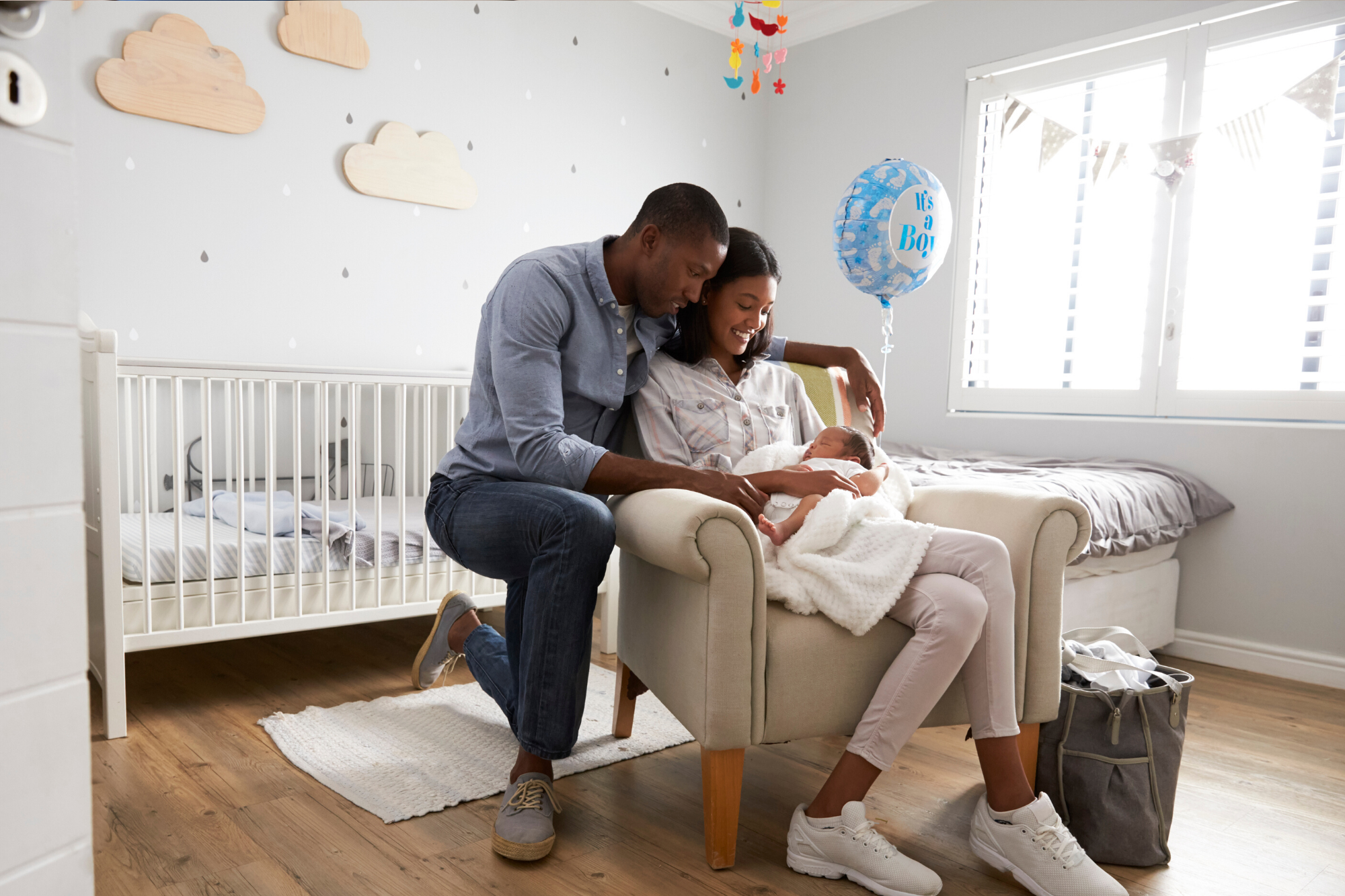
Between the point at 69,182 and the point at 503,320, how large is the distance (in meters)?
0.84

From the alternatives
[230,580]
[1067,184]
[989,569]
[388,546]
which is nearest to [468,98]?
[388,546]

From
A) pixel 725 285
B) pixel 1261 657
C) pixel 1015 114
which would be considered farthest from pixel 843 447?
pixel 1015 114

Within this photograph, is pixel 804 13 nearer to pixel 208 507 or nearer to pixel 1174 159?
pixel 1174 159

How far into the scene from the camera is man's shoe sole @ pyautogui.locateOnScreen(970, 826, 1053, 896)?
4.09ft

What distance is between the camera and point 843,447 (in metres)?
1.60

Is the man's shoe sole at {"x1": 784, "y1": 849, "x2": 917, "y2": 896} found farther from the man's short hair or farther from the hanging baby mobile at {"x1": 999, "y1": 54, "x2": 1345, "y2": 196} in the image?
the hanging baby mobile at {"x1": 999, "y1": 54, "x2": 1345, "y2": 196}

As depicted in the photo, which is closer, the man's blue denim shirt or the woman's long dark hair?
the man's blue denim shirt

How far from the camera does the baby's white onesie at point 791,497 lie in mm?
1480

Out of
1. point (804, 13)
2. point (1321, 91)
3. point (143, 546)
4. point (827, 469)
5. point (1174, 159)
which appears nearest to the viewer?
point (827, 469)

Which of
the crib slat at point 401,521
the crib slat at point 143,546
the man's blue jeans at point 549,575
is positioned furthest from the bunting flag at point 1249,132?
the crib slat at point 143,546

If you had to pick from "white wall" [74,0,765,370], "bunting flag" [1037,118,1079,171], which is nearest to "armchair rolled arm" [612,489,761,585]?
"white wall" [74,0,765,370]

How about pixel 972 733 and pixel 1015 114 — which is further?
pixel 1015 114

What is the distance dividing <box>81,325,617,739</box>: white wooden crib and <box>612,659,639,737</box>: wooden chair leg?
57cm

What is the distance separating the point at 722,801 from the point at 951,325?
8.21 ft
